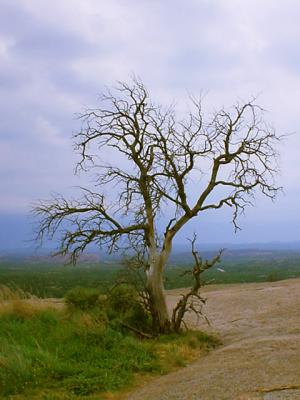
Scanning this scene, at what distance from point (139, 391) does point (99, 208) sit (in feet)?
17.1

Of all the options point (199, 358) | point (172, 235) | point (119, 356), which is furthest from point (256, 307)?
point (119, 356)

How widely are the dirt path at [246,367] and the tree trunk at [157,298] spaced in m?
1.51

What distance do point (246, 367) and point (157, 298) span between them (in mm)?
4183

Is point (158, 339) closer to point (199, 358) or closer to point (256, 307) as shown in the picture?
point (199, 358)

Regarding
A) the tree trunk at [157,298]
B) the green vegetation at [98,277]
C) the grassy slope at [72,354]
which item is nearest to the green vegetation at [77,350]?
the grassy slope at [72,354]

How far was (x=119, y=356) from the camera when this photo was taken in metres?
9.72

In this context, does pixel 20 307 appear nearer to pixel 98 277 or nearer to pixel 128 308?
pixel 128 308

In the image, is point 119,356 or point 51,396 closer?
point 51,396

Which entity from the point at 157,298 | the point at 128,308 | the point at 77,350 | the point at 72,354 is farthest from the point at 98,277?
the point at 72,354

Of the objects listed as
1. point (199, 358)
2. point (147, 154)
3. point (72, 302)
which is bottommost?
point (199, 358)

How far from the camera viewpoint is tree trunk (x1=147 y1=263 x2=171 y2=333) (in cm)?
1210

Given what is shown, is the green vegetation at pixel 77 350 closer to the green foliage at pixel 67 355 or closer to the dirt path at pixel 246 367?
the green foliage at pixel 67 355

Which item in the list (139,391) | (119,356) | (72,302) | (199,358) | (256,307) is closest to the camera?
(139,391)

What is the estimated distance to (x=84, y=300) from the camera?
13.4 m
